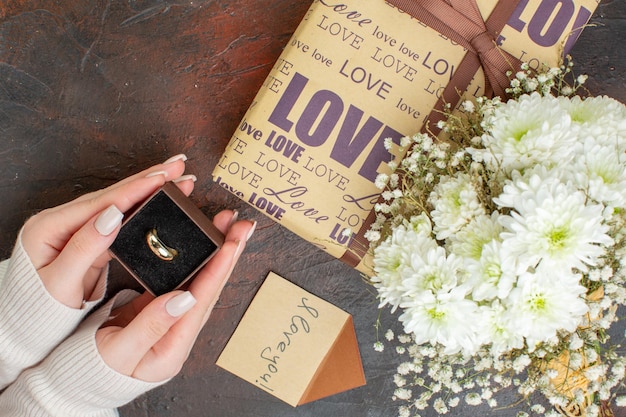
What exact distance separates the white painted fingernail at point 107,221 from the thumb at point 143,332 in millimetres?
134

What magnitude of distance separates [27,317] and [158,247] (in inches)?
10.8

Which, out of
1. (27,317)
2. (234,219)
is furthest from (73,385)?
(234,219)

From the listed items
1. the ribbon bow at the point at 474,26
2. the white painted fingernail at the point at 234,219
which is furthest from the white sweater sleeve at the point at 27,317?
the ribbon bow at the point at 474,26

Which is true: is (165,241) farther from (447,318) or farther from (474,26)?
(474,26)

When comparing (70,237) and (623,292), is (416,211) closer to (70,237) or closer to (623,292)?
(623,292)

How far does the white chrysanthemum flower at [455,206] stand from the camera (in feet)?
2.00

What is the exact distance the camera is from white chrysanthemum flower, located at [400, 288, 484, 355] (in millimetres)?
585

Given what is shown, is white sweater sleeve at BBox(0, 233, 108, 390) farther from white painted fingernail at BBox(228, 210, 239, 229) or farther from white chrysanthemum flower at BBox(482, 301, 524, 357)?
white chrysanthemum flower at BBox(482, 301, 524, 357)

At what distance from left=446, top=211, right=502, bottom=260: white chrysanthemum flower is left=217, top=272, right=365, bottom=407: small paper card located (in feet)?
1.49

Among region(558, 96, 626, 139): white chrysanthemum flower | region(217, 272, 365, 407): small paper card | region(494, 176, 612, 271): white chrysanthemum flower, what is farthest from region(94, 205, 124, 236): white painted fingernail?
region(558, 96, 626, 139): white chrysanthemum flower

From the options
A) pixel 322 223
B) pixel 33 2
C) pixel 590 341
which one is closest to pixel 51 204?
pixel 33 2

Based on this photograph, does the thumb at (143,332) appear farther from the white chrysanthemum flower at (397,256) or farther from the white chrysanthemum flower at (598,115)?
the white chrysanthemum flower at (598,115)

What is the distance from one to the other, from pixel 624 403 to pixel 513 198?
14.8 inches

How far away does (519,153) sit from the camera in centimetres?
61
